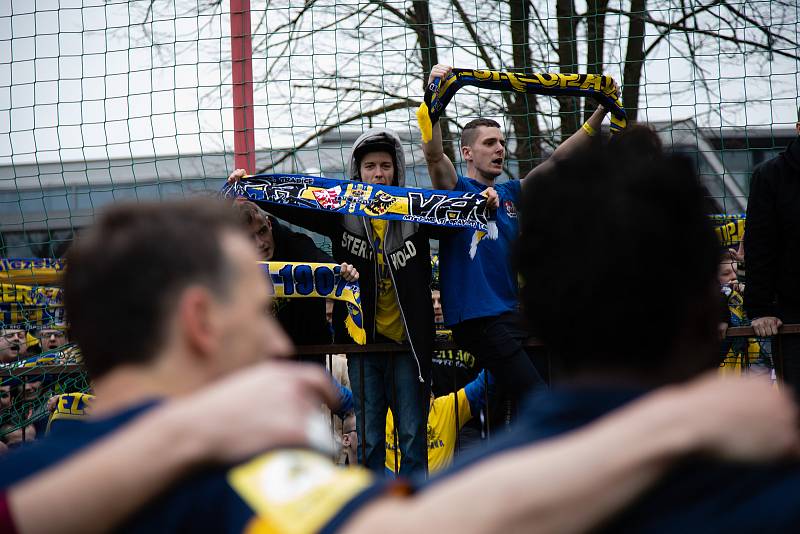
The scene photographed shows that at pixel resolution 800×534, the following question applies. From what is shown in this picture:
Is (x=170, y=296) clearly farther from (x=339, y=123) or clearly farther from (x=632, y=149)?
(x=339, y=123)

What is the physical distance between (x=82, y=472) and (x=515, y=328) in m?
3.59

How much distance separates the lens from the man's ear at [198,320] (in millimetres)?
1080

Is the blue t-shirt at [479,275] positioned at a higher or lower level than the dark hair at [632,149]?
lower

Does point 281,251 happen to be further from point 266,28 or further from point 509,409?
point 266,28

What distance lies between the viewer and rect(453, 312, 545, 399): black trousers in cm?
434

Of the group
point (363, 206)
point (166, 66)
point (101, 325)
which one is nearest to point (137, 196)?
point (166, 66)

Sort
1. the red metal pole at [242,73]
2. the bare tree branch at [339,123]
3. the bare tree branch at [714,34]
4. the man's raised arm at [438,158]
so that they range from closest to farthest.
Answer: the man's raised arm at [438,158] < the red metal pole at [242,73] < the bare tree branch at [714,34] < the bare tree branch at [339,123]

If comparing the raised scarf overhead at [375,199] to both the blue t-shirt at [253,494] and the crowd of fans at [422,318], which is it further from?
the blue t-shirt at [253,494]

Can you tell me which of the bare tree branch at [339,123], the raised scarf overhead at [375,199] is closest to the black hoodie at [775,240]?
the raised scarf overhead at [375,199]

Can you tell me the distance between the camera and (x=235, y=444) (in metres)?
0.99

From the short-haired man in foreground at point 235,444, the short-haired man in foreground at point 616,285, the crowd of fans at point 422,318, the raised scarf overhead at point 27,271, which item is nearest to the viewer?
the short-haired man in foreground at point 235,444

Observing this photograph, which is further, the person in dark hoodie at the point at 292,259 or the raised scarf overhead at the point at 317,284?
the person in dark hoodie at the point at 292,259

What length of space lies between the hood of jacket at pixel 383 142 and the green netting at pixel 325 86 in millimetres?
1604

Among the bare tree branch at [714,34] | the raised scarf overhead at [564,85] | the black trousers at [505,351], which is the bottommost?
the black trousers at [505,351]
